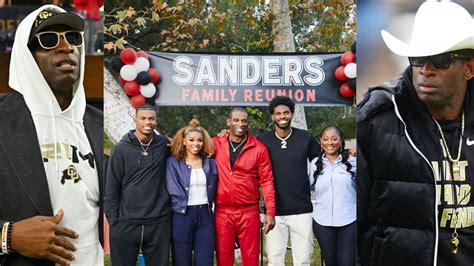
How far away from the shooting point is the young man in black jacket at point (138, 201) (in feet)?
12.9

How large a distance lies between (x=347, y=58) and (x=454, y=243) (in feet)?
4.83

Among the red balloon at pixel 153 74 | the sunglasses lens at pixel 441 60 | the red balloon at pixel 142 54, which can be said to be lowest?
the red balloon at pixel 153 74

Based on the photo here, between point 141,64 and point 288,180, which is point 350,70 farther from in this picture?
point 141,64

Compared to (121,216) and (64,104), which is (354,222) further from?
(64,104)

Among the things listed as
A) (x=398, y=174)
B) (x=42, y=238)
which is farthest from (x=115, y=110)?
(x=398, y=174)

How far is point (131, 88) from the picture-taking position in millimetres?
4012

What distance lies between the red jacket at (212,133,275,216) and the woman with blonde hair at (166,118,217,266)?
68 mm

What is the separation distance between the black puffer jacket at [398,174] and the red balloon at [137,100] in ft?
4.97

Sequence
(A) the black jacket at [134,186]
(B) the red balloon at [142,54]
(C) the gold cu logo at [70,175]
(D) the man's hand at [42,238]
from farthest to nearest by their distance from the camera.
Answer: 1. (B) the red balloon at [142,54]
2. (A) the black jacket at [134,186]
3. (C) the gold cu logo at [70,175]
4. (D) the man's hand at [42,238]

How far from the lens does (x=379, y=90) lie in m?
4.11

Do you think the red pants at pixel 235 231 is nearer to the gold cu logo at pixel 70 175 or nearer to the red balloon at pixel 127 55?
the gold cu logo at pixel 70 175

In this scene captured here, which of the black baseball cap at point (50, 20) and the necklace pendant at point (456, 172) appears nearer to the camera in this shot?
the black baseball cap at point (50, 20)

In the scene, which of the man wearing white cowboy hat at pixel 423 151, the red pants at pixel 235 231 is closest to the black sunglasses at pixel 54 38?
the red pants at pixel 235 231

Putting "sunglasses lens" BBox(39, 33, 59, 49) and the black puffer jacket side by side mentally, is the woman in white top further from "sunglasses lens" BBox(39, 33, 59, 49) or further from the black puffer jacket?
"sunglasses lens" BBox(39, 33, 59, 49)
